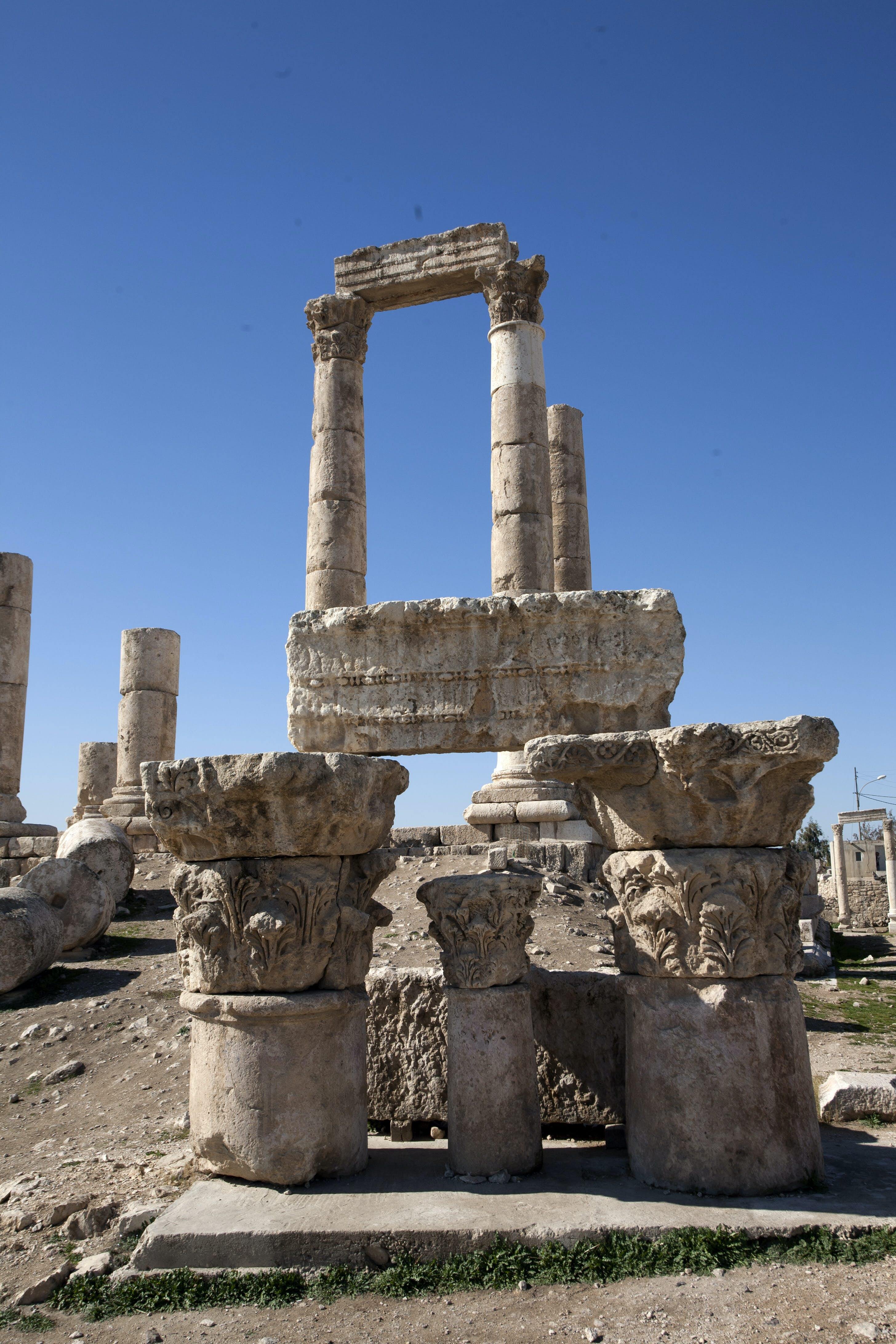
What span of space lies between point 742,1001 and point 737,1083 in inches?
12.7

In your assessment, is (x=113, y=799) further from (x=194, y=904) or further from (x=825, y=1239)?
(x=825, y=1239)

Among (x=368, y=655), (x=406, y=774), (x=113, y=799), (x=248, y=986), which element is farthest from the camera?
(x=113, y=799)

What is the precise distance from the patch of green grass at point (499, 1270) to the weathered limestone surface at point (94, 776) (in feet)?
54.3

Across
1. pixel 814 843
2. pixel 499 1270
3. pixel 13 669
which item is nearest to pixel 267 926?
pixel 499 1270

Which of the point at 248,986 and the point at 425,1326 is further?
the point at 248,986

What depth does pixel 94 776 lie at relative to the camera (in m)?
19.3

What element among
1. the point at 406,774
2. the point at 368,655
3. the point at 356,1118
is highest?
the point at 368,655

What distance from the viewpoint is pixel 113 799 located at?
661 inches

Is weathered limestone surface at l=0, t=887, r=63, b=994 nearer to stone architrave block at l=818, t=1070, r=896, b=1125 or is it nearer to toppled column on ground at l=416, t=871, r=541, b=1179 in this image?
toppled column on ground at l=416, t=871, r=541, b=1179

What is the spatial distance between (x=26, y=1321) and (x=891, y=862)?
28.0 m

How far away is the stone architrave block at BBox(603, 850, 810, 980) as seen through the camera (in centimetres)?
410

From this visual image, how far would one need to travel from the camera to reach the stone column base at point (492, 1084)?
420cm

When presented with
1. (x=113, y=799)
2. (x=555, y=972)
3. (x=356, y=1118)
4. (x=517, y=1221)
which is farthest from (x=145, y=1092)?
(x=113, y=799)

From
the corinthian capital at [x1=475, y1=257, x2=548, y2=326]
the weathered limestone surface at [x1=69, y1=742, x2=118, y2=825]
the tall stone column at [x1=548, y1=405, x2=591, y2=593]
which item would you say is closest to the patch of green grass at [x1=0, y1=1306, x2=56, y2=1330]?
the corinthian capital at [x1=475, y1=257, x2=548, y2=326]
